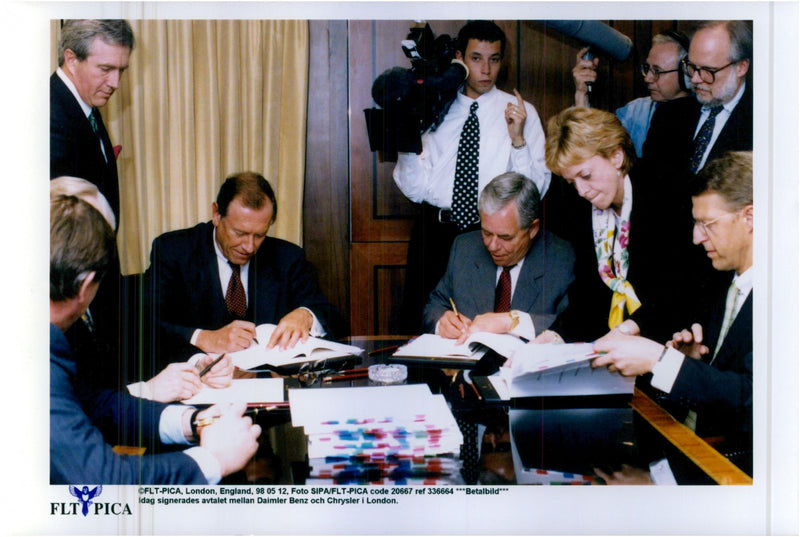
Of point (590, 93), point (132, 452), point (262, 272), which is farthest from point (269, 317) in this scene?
point (590, 93)

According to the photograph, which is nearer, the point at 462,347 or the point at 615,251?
the point at 462,347

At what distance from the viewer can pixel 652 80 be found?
241 centimetres

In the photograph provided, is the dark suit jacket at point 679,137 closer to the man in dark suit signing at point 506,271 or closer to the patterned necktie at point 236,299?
the man in dark suit signing at point 506,271

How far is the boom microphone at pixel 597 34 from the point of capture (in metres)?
2.38

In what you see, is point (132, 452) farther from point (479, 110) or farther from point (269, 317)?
point (479, 110)

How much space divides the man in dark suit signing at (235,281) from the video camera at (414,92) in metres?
0.43

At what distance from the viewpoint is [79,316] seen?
2.35 meters

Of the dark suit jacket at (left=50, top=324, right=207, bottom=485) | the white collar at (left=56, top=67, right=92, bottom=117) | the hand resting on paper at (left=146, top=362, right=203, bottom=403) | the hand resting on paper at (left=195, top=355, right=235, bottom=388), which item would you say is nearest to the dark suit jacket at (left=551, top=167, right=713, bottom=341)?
the hand resting on paper at (left=195, top=355, right=235, bottom=388)

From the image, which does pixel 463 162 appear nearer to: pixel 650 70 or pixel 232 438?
pixel 650 70

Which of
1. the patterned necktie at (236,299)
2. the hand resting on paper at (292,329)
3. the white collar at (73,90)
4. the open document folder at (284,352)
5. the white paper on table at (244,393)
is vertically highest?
the white collar at (73,90)

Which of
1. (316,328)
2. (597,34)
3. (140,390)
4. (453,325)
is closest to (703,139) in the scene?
(597,34)

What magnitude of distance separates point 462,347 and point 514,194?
1.79ft

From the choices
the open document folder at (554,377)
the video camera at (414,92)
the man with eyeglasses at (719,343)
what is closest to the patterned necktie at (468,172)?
the video camera at (414,92)

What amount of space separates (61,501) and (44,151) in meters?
1.14
